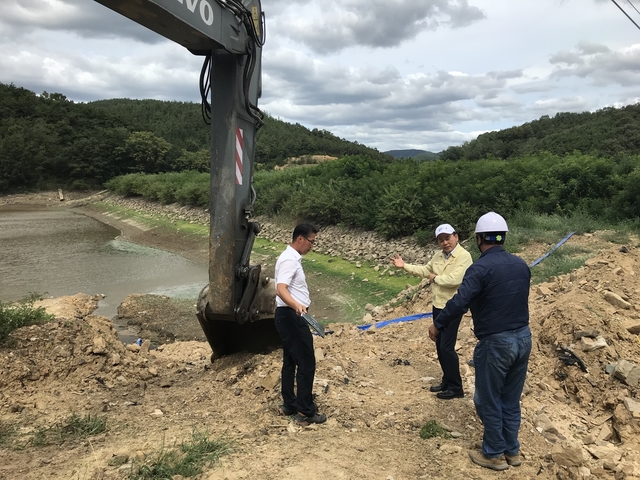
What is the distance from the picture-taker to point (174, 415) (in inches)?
164

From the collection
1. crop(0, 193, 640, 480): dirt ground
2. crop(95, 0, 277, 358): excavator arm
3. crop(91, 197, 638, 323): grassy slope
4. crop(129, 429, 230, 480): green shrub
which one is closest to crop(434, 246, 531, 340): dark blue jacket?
crop(0, 193, 640, 480): dirt ground

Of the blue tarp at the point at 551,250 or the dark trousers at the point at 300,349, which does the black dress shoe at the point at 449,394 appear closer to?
the dark trousers at the point at 300,349

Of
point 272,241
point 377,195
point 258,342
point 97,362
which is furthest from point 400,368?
point 272,241

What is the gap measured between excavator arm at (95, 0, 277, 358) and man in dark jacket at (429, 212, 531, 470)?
7.18 feet

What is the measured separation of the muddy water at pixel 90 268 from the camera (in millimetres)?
12211

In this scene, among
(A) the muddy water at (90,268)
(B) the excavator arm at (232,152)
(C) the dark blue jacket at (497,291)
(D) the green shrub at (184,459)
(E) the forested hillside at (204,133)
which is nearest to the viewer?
(D) the green shrub at (184,459)

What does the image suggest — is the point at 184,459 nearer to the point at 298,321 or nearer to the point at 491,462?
the point at 298,321

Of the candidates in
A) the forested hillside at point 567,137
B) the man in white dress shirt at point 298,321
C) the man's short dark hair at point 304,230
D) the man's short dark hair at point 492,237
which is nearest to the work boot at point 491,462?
the man in white dress shirt at point 298,321

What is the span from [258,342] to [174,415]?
1.36m

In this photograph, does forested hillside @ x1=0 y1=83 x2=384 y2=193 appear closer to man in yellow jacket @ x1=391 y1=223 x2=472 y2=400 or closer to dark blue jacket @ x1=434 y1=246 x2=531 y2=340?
man in yellow jacket @ x1=391 y1=223 x2=472 y2=400

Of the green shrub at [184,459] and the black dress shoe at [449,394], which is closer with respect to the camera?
the green shrub at [184,459]

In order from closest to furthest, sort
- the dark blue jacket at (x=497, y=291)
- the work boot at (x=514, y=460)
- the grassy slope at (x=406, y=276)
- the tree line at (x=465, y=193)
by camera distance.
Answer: the dark blue jacket at (x=497, y=291) → the work boot at (x=514, y=460) → the grassy slope at (x=406, y=276) → the tree line at (x=465, y=193)

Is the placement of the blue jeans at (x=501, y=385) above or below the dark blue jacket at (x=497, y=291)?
below

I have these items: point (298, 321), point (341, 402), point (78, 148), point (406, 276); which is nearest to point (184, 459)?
point (298, 321)
